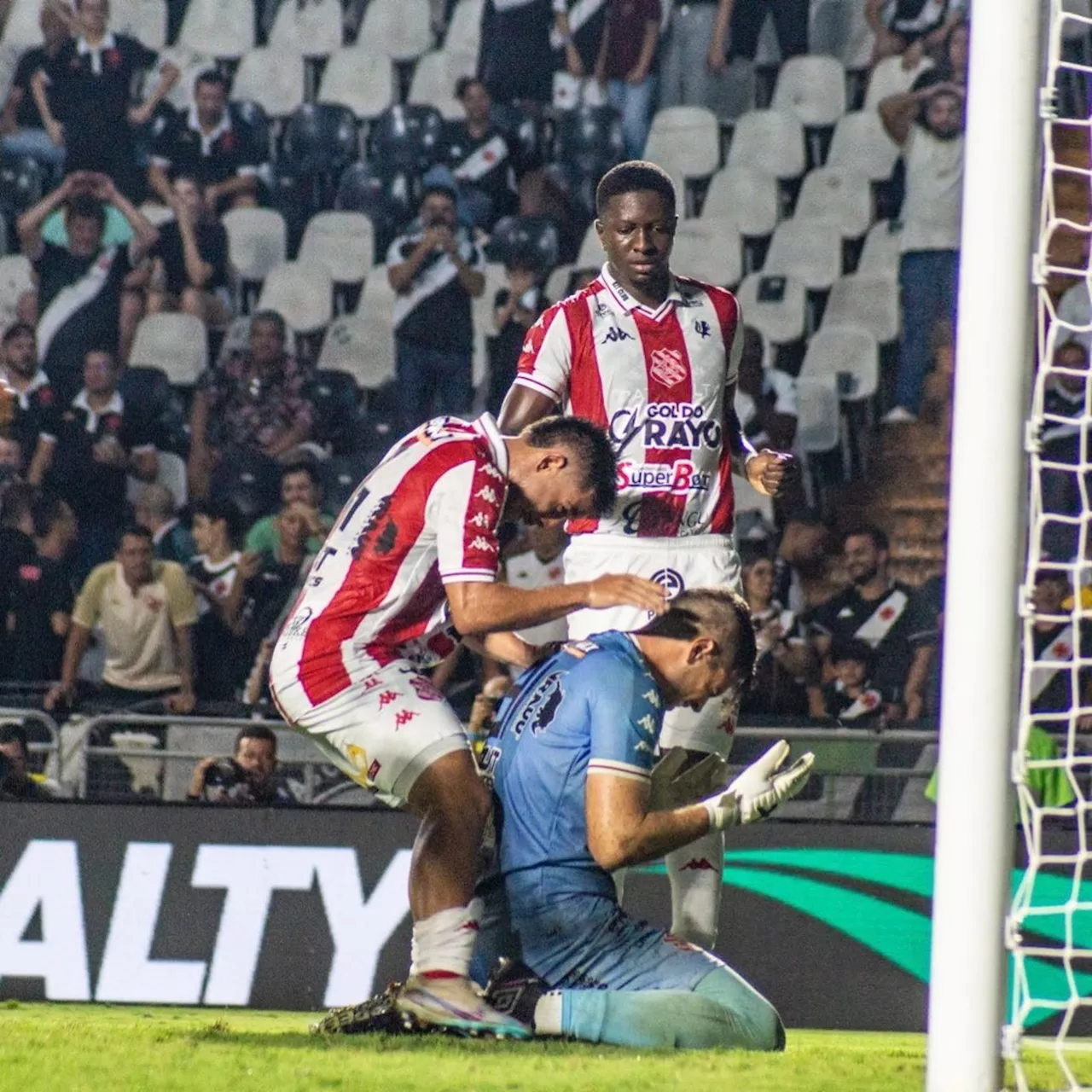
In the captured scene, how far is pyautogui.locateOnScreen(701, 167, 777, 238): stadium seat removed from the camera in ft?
32.7

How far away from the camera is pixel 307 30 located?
10.5 metres

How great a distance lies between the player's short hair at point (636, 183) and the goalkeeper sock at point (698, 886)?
169 cm

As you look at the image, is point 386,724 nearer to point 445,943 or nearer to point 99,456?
point 445,943

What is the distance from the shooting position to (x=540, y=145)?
10.0 m

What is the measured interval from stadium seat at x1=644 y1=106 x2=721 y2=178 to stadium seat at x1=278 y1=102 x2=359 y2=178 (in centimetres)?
168

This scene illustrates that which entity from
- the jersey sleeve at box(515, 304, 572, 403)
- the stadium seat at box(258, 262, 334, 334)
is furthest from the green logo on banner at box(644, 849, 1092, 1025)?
the stadium seat at box(258, 262, 334, 334)

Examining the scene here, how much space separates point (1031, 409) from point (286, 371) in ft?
22.2

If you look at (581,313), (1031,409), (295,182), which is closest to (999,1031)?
(1031,409)

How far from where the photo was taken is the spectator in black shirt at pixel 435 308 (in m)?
9.63

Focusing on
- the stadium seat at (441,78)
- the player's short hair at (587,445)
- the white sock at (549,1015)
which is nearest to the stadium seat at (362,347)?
the stadium seat at (441,78)

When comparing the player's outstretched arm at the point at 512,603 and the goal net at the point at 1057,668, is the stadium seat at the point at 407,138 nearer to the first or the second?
the goal net at the point at 1057,668

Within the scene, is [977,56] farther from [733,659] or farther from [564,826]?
[564,826]

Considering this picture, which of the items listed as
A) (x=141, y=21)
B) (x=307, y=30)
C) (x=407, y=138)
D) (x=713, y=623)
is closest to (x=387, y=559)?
(x=713, y=623)

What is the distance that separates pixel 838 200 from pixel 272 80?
3.30 metres
